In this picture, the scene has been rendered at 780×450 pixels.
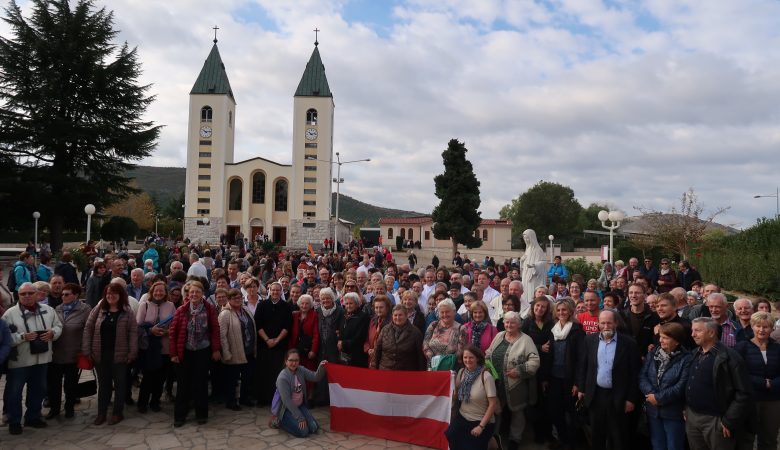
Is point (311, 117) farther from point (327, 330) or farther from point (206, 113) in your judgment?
point (327, 330)

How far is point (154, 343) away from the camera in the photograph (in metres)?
6.34

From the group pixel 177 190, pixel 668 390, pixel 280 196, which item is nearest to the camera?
pixel 668 390

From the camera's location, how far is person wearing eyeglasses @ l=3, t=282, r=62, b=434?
217 inches

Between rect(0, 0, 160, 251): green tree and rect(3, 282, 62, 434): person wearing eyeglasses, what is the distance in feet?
90.4

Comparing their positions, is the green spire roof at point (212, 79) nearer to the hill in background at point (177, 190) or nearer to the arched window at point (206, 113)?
the arched window at point (206, 113)

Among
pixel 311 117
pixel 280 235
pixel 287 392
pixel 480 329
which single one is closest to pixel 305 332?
pixel 287 392

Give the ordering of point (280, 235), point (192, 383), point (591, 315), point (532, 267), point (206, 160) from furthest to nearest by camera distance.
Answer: point (280, 235), point (206, 160), point (532, 267), point (192, 383), point (591, 315)

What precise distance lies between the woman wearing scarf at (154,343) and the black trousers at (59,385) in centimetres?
77

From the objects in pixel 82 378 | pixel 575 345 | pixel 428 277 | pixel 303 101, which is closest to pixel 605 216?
pixel 428 277

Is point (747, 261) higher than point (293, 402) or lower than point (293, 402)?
higher

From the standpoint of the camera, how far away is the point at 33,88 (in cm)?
2866

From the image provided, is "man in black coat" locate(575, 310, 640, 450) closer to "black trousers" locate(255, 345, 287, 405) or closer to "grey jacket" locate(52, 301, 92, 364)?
"black trousers" locate(255, 345, 287, 405)

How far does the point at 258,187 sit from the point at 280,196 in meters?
2.70

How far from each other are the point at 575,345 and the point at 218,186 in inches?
2025
